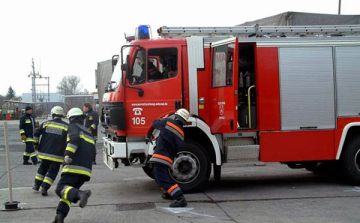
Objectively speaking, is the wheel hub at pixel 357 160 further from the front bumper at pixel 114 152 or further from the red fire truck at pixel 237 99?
the front bumper at pixel 114 152

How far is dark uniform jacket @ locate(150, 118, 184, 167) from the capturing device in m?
7.17

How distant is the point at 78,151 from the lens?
6246mm

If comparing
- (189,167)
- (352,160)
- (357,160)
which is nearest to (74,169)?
(189,167)

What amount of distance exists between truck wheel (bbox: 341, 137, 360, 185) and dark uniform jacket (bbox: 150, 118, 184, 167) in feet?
12.3

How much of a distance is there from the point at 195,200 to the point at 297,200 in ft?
6.01

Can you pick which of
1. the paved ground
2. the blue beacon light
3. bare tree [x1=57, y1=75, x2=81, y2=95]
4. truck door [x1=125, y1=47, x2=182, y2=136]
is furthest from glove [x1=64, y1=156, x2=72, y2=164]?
bare tree [x1=57, y1=75, x2=81, y2=95]

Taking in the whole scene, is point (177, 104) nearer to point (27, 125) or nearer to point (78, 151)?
point (78, 151)

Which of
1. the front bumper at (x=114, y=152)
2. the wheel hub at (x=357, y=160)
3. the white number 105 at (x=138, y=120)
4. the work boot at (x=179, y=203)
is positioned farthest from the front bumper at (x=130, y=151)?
the wheel hub at (x=357, y=160)

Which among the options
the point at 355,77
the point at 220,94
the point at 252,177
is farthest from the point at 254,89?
the point at 252,177

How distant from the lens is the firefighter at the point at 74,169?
5.98 m

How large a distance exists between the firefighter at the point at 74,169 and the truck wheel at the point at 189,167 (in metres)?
2.19

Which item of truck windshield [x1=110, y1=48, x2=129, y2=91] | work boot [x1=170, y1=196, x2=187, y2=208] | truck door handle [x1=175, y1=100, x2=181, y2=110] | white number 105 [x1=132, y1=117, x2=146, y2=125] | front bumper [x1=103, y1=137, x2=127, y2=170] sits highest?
truck windshield [x1=110, y1=48, x2=129, y2=91]

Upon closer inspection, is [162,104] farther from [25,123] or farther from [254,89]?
[25,123]

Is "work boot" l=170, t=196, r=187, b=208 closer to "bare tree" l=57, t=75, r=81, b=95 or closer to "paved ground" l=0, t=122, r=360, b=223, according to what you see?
"paved ground" l=0, t=122, r=360, b=223
